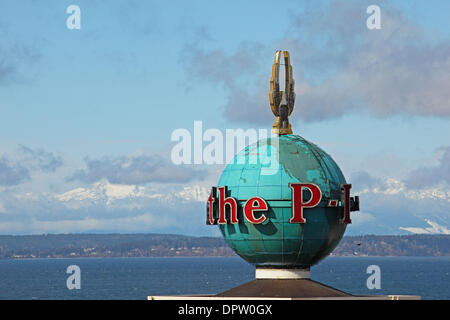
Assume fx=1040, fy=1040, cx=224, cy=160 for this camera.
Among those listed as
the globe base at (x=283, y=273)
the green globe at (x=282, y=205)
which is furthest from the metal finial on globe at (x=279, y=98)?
the globe base at (x=283, y=273)

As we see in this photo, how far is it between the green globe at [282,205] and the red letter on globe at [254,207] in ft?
0.71

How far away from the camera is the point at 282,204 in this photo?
134 ft

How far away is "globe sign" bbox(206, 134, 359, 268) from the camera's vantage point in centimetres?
4075

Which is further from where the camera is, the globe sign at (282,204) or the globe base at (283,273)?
the globe base at (283,273)

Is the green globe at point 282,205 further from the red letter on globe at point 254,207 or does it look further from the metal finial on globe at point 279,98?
the metal finial on globe at point 279,98

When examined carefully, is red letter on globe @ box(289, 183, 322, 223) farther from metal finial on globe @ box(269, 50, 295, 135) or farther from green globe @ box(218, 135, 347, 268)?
metal finial on globe @ box(269, 50, 295, 135)

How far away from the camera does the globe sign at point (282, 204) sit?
40.8 m

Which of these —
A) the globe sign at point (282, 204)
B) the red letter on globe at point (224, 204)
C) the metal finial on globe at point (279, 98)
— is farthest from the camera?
the metal finial on globe at point (279, 98)

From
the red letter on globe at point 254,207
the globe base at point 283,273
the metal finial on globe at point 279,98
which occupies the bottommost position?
the globe base at point 283,273

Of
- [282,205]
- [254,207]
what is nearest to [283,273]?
[282,205]

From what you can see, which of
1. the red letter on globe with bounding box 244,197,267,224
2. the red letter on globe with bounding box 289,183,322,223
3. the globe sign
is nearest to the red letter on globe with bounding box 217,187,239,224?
the globe sign

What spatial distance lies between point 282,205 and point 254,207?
1.10 m
